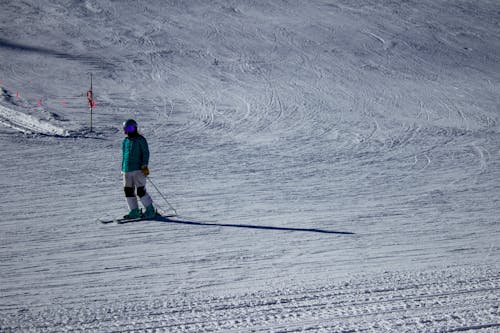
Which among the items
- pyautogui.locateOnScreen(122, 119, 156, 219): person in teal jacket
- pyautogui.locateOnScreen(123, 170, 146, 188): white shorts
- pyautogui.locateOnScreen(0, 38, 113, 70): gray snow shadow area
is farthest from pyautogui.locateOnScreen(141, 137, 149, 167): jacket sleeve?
pyautogui.locateOnScreen(0, 38, 113, 70): gray snow shadow area

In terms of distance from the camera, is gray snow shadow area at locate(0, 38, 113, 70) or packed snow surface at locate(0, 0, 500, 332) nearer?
packed snow surface at locate(0, 0, 500, 332)

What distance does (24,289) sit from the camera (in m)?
6.39

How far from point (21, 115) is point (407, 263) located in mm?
11474

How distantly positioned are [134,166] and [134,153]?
198 millimetres

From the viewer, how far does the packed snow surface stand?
613 cm

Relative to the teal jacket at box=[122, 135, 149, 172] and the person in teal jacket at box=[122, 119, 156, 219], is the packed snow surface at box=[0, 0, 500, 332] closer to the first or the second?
the person in teal jacket at box=[122, 119, 156, 219]

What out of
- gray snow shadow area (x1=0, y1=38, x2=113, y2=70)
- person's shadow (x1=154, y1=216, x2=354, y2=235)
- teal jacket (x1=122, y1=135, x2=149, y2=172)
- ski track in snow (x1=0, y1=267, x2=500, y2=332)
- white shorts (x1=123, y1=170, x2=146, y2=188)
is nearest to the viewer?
ski track in snow (x1=0, y1=267, x2=500, y2=332)

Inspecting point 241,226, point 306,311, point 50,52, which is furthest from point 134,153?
point 50,52

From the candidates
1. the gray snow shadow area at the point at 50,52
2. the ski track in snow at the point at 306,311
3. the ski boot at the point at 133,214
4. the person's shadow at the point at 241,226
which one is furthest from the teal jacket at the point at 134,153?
the gray snow shadow area at the point at 50,52

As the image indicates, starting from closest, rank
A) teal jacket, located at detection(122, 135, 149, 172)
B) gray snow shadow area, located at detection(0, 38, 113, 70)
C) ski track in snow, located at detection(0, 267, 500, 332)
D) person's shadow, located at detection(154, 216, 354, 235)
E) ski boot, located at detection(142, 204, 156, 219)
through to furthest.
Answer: ski track in snow, located at detection(0, 267, 500, 332) → person's shadow, located at detection(154, 216, 354, 235) → teal jacket, located at detection(122, 135, 149, 172) → ski boot, located at detection(142, 204, 156, 219) → gray snow shadow area, located at detection(0, 38, 113, 70)

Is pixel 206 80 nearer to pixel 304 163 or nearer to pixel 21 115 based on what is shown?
pixel 21 115

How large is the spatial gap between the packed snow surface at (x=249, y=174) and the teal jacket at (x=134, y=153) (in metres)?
0.89

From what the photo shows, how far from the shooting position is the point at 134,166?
343 inches

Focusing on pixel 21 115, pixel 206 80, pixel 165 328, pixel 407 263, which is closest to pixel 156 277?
pixel 165 328
